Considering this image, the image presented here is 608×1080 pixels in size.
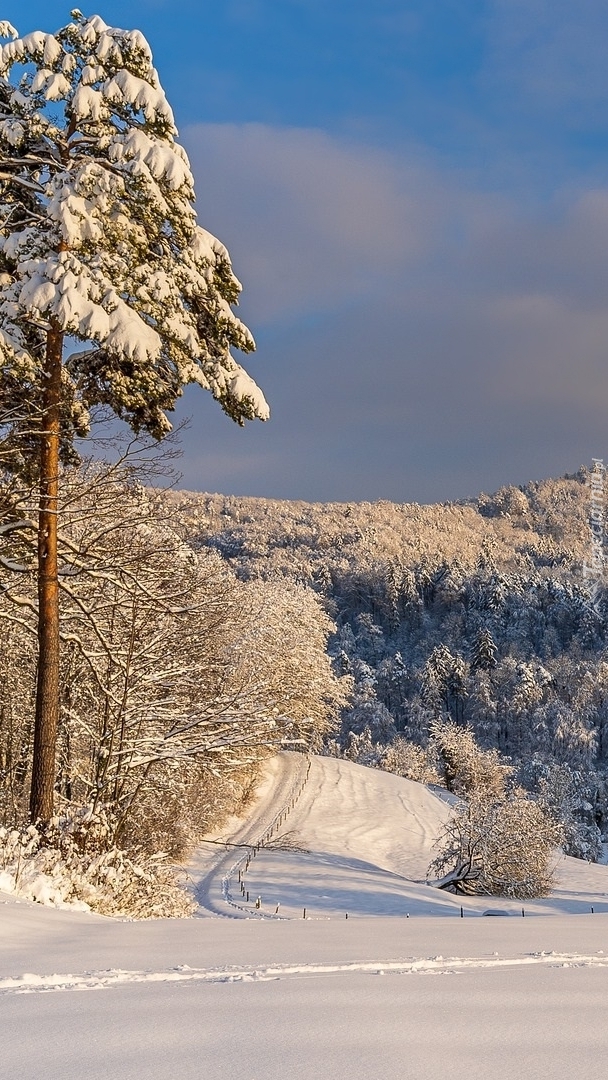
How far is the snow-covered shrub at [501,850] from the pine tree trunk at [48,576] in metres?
23.8

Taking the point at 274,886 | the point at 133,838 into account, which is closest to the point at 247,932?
the point at 133,838

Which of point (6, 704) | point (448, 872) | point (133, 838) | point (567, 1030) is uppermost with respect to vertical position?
point (6, 704)

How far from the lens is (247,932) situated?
6.90 m

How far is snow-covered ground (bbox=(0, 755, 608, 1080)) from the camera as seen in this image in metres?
2.42

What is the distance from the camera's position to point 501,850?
31078 millimetres

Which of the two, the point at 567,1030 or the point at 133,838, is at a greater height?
the point at 567,1030

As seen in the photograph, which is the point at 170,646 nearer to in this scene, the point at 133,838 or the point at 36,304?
the point at 133,838

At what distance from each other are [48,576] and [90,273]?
4.27m

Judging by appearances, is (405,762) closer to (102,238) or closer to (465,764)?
(465,764)

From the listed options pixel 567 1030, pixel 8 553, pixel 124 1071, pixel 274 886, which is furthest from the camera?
pixel 274 886

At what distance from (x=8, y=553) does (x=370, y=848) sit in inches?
1274

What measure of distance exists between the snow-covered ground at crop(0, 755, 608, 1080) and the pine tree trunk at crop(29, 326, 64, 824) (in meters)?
4.21

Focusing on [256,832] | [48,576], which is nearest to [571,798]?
[256,832]

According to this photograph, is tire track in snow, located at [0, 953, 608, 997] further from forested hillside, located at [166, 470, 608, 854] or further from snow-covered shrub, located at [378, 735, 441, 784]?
snow-covered shrub, located at [378, 735, 441, 784]
